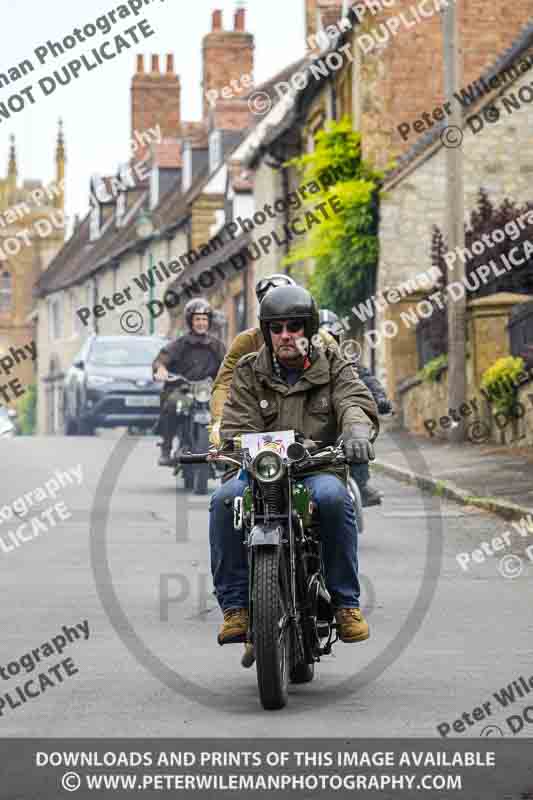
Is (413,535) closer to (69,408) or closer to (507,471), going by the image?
(507,471)

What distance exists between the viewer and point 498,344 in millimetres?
22219

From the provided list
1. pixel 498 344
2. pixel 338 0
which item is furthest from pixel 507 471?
pixel 338 0

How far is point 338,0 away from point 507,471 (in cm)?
2301

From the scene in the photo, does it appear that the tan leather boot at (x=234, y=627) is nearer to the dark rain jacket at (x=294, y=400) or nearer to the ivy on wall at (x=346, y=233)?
the dark rain jacket at (x=294, y=400)

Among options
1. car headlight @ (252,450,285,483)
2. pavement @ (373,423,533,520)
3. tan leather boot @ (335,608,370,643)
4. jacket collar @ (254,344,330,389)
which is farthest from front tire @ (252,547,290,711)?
pavement @ (373,423,533,520)

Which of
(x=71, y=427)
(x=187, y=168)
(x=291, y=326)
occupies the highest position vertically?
(x=187, y=168)

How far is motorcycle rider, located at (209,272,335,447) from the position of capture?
9.33 metres

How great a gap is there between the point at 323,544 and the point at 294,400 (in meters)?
0.63

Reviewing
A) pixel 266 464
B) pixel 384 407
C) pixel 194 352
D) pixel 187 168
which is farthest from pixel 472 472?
pixel 187 168

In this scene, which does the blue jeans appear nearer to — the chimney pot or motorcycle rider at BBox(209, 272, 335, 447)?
motorcycle rider at BBox(209, 272, 335, 447)

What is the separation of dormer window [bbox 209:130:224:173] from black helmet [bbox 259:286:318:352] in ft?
156

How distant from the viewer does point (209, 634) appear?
8.65 meters

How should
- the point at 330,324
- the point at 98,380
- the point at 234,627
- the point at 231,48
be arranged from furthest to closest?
the point at 231,48 → the point at 98,380 → the point at 330,324 → the point at 234,627

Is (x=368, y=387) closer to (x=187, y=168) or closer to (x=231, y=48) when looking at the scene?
(x=231, y=48)
